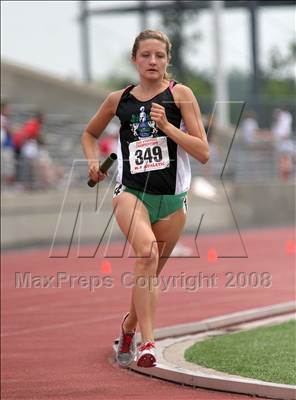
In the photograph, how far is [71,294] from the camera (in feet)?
50.0

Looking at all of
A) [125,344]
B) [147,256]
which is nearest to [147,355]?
[147,256]

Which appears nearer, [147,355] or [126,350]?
[147,355]

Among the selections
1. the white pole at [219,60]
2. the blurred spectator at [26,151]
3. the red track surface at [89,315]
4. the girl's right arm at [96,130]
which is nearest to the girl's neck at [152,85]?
the girl's right arm at [96,130]

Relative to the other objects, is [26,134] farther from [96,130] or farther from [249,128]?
[96,130]

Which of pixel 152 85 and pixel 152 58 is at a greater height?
pixel 152 58

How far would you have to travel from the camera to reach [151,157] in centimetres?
771

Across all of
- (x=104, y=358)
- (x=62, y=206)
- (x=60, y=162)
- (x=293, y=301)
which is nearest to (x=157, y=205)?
(x=104, y=358)

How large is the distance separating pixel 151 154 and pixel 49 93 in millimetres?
25057

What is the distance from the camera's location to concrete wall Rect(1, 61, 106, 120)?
103ft

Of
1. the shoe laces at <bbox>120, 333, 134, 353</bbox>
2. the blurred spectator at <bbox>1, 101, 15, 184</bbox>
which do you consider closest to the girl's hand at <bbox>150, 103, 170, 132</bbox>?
the shoe laces at <bbox>120, 333, 134, 353</bbox>

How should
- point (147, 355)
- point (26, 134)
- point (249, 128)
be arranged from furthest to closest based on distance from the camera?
point (249, 128), point (26, 134), point (147, 355)

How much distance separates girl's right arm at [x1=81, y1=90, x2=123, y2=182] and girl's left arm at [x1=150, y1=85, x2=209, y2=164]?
47cm

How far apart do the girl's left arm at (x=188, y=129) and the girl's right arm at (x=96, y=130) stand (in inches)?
18.6

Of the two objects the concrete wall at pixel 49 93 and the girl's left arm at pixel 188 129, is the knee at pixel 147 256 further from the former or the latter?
the concrete wall at pixel 49 93
